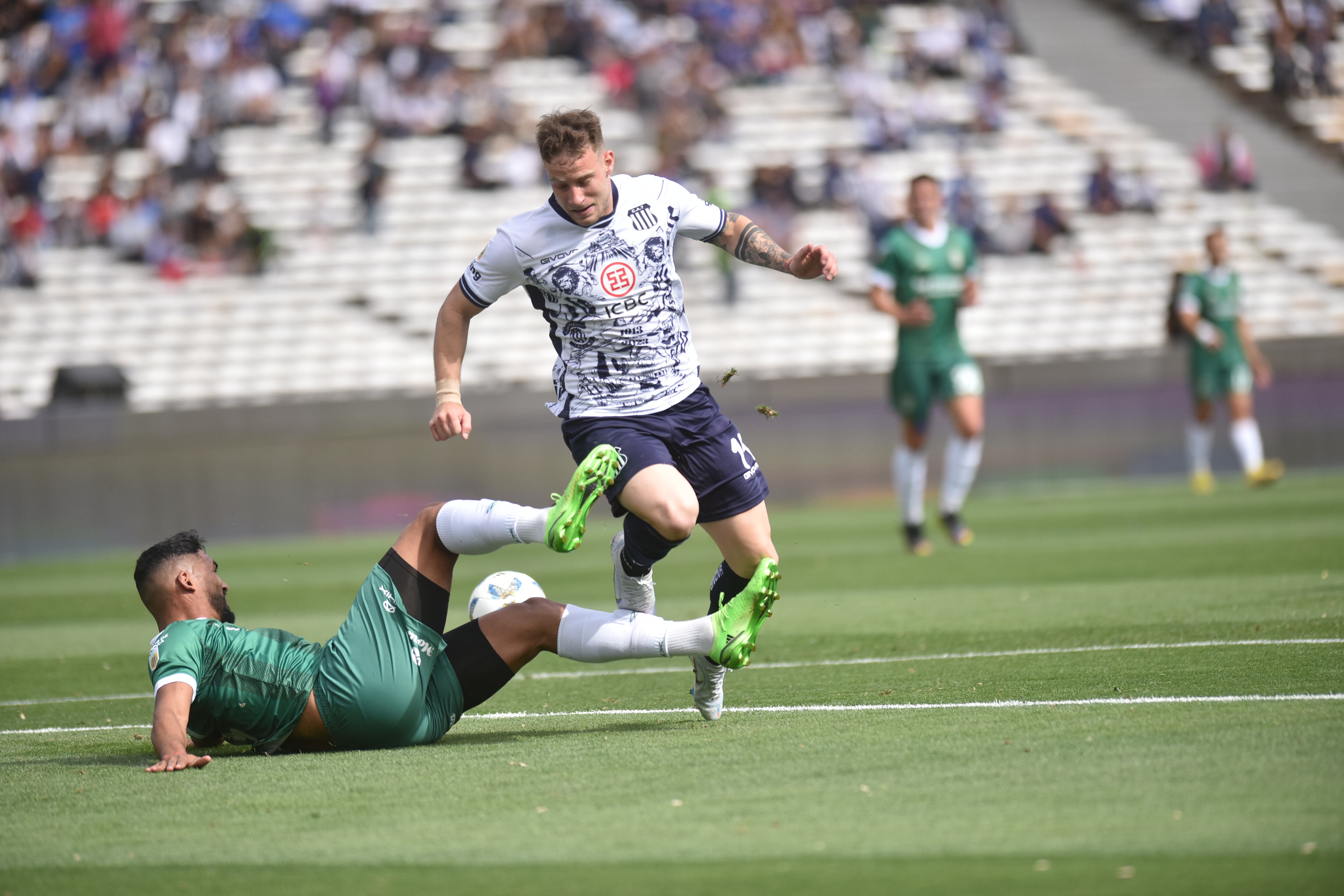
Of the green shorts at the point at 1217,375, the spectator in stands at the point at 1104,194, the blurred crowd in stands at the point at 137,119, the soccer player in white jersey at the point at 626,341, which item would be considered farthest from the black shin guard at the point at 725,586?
the spectator in stands at the point at 1104,194

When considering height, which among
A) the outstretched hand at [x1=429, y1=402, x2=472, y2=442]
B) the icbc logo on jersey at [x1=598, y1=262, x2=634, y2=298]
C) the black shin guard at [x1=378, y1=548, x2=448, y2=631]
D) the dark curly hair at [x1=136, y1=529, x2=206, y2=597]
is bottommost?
the black shin guard at [x1=378, y1=548, x2=448, y2=631]

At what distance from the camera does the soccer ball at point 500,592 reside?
6.52 meters

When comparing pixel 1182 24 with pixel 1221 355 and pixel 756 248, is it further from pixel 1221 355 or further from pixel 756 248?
pixel 756 248

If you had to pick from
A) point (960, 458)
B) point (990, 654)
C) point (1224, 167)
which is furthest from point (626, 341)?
point (1224, 167)

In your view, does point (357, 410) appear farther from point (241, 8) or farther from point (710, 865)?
point (710, 865)

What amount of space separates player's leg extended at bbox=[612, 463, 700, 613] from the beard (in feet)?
4.48

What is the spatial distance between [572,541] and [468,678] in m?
0.66

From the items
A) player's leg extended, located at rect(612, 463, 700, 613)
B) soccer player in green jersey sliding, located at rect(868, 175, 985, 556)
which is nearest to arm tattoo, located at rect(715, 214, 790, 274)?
player's leg extended, located at rect(612, 463, 700, 613)

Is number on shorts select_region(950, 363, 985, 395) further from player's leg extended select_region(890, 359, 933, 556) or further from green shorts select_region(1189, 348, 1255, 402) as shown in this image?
green shorts select_region(1189, 348, 1255, 402)

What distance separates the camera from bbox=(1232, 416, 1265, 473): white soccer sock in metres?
16.2

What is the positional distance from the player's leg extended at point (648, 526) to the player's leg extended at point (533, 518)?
142mm

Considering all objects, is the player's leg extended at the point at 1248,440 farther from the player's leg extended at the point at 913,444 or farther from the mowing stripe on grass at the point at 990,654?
the mowing stripe on grass at the point at 990,654

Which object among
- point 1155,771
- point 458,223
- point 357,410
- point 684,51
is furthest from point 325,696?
point 684,51

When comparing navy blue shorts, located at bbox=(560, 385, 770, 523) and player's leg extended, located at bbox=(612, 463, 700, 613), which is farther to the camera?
navy blue shorts, located at bbox=(560, 385, 770, 523)
